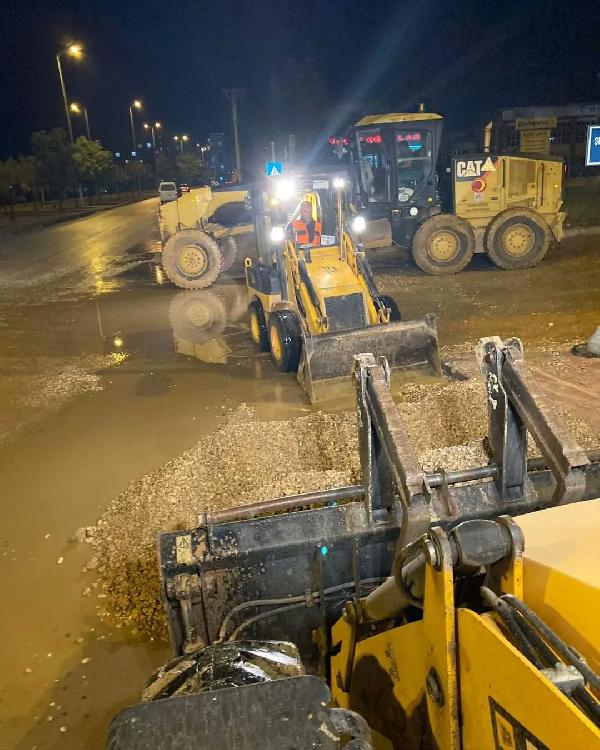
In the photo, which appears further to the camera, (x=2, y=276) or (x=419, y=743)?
(x=2, y=276)

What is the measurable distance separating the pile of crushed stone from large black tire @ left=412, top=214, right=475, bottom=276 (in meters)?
7.99

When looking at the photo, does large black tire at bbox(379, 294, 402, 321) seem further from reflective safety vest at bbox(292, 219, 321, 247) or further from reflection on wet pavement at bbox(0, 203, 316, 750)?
reflection on wet pavement at bbox(0, 203, 316, 750)

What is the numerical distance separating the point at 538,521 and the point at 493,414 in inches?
46.4

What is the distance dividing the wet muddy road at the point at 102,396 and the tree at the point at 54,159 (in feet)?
87.1

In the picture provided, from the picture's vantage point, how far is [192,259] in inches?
603

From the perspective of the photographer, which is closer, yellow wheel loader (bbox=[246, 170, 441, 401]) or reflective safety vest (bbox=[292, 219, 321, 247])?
yellow wheel loader (bbox=[246, 170, 441, 401])

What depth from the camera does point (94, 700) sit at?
3787 millimetres

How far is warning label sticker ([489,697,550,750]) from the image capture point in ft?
5.03

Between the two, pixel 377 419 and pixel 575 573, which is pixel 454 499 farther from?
pixel 575 573

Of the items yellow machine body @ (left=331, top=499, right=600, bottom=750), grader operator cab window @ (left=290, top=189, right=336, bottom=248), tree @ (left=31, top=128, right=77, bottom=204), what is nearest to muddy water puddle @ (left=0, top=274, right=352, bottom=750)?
grader operator cab window @ (left=290, top=189, right=336, bottom=248)

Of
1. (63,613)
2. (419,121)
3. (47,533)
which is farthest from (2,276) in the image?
(63,613)

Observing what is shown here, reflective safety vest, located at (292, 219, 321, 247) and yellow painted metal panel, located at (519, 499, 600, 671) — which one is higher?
reflective safety vest, located at (292, 219, 321, 247)

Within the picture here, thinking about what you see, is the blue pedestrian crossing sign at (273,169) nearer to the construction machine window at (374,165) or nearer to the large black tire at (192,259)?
the large black tire at (192,259)

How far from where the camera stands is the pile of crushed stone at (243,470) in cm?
472
